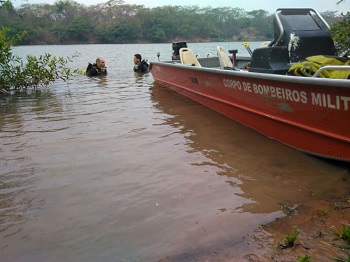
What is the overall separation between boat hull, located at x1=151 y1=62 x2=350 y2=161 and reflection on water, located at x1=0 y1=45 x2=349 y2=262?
0.19m

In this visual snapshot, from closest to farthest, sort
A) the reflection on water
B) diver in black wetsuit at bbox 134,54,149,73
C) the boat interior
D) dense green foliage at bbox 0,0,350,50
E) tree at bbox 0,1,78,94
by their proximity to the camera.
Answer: the reflection on water
the boat interior
tree at bbox 0,1,78,94
diver in black wetsuit at bbox 134,54,149,73
dense green foliage at bbox 0,0,350,50

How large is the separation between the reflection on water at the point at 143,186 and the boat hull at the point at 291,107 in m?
0.19

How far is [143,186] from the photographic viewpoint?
3.21 metres

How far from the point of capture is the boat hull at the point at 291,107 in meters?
3.30

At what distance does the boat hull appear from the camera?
3.30m

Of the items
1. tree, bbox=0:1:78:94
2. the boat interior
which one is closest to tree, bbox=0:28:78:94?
tree, bbox=0:1:78:94

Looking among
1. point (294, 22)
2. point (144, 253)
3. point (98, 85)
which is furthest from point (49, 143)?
point (98, 85)

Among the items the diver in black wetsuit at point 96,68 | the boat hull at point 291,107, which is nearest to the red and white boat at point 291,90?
the boat hull at point 291,107

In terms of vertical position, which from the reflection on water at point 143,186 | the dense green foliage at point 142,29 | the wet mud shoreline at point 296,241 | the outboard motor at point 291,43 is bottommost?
the wet mud shoreline at point 296,241

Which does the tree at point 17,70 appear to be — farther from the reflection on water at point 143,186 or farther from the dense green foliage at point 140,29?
the dense green foliage at point 140,29

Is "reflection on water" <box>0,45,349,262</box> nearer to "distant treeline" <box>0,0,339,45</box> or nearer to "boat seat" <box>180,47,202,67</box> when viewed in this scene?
"boat seat" <box>180,47,202,67</box>

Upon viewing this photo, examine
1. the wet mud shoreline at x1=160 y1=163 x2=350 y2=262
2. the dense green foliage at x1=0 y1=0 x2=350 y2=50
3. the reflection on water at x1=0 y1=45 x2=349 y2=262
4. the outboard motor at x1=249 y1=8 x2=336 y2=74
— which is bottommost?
the wet mud shoreline at x1=160 y1=163 x2=350 y2=262

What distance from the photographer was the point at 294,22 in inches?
221

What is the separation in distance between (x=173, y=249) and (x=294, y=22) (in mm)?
4834
